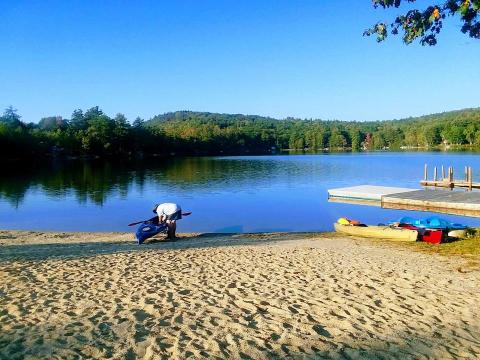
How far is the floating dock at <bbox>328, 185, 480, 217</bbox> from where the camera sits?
27.4 m

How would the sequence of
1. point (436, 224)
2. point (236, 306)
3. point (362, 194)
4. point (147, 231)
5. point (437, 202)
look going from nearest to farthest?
point (236, 306)
point (147, 231)
point (436, 224)
point (437, 202)
point (362, 194)

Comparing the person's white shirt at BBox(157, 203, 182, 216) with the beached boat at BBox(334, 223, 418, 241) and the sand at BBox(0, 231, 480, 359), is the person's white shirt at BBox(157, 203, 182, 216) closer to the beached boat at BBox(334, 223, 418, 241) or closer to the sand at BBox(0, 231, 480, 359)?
the sand at BBox(0, 231, 480, 359)

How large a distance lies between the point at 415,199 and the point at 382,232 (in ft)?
46.2

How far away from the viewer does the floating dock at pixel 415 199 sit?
2744 cm

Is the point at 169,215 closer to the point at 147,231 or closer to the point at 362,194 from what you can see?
the point at 147,231

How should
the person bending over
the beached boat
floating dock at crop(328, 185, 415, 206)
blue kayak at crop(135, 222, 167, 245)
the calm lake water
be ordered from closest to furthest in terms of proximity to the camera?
blue kayak at crop(135, 222, 167, 245), the beached boat, the person bending over, the calm lake water, floating dock at crop(328, 185, 415, 206)

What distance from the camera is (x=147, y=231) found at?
54.7 ft

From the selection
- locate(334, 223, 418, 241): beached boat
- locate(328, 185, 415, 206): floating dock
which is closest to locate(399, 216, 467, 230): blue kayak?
locate(334, 223, 418, 241): beached boat

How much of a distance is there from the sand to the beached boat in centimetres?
380

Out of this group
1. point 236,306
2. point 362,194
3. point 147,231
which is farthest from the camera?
point 362,194

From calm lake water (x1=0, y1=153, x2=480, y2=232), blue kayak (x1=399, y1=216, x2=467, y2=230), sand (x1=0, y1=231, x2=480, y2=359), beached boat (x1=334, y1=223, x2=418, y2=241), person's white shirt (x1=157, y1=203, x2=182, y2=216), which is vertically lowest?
calm lake water (x1=0, y1=153, x2=480, y2=232)

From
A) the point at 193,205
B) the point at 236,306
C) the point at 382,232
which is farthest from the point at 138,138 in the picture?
the point at 236,306

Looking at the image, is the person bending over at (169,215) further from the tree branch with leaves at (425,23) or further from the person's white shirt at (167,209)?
the tree branch with leaves at (425,23)

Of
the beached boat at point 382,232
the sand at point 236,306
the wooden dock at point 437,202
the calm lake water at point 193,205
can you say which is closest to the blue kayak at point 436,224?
the beached boat at point 382,232
